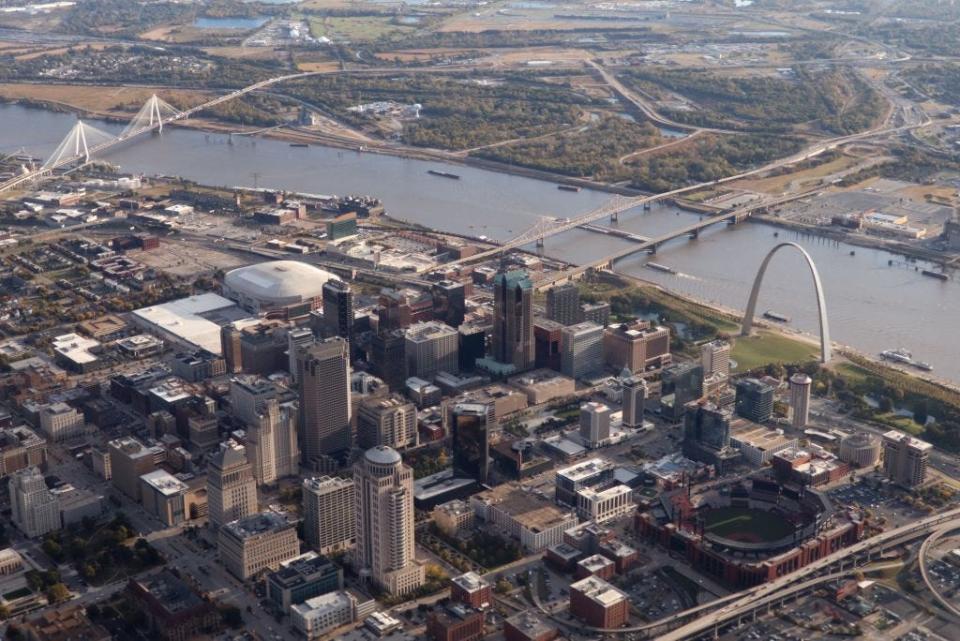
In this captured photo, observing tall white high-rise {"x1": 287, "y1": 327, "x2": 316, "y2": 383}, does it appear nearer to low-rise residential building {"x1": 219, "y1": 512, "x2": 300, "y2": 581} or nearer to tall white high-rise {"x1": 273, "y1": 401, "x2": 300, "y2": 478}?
tall white high-rise {"x1": 273, "y1": 401, "x2": 300, "y2": 478}

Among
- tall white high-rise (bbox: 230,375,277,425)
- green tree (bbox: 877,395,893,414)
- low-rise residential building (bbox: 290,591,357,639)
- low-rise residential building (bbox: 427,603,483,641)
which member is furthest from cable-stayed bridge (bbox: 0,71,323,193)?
low-rise residential building (bbox: 427,603,483,641)

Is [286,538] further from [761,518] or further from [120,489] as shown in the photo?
[761,518]

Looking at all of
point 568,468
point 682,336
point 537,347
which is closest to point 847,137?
point 682,336

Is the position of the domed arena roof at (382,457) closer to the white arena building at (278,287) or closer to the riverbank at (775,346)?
the riverbank at (775,346)

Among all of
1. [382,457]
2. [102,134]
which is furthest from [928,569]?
[102,134]

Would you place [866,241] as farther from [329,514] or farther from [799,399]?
[329,514]

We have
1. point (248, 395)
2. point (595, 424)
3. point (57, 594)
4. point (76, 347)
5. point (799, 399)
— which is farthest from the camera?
point (76, 347)

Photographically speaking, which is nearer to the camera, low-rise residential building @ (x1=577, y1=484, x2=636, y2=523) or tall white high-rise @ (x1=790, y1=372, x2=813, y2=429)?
low-rise residential building @ (x1=577, y1=484, x2=636, y2=523)
